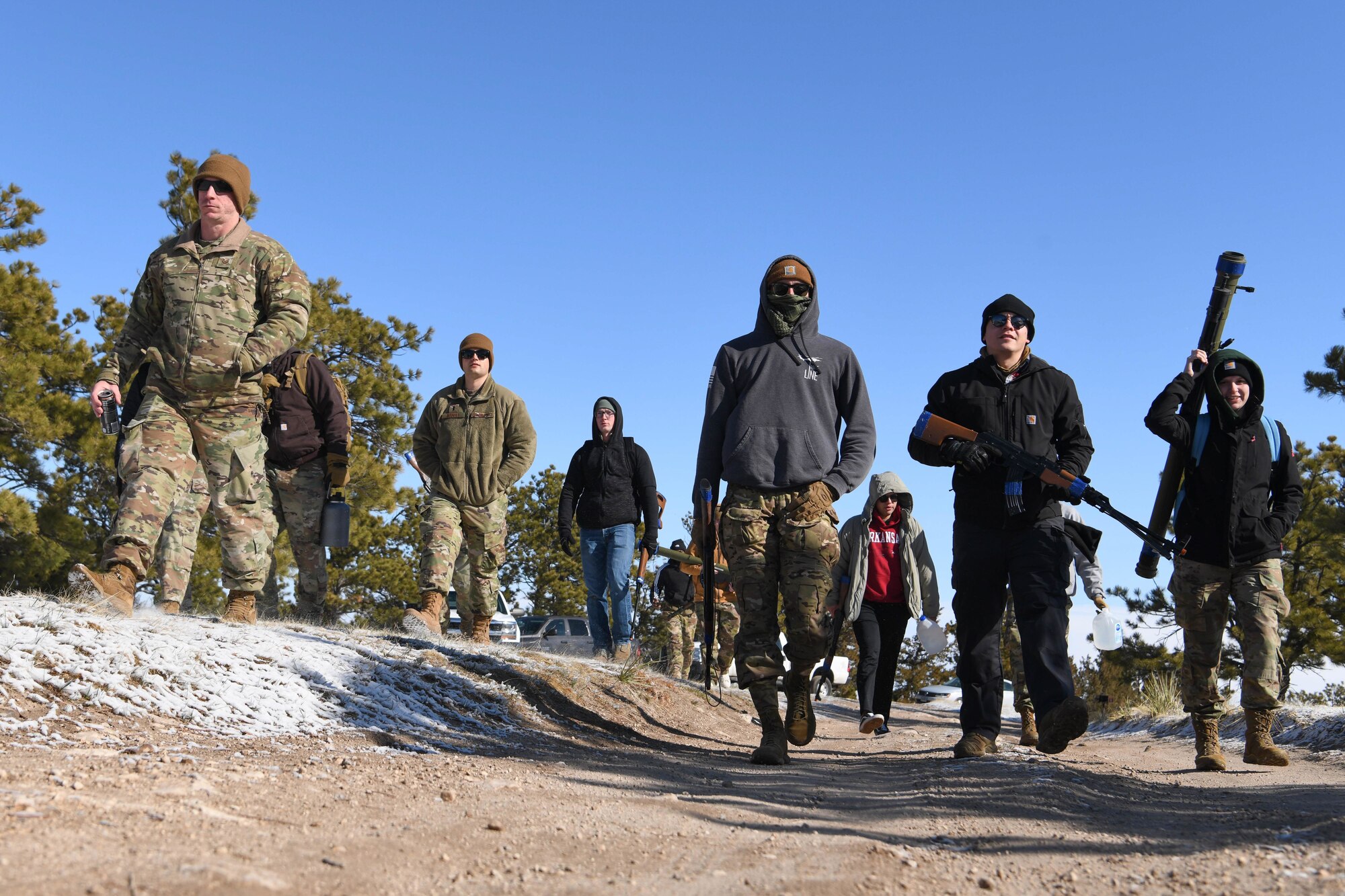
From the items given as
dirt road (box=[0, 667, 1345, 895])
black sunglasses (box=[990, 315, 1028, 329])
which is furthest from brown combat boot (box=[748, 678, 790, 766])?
black sunglasses (box=[990, 315, 1028, 329])

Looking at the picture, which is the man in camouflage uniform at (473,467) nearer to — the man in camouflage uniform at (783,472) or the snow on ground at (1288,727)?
the man in camouflage uniform at (783,472)

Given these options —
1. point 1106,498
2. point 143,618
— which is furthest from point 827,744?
point 143,618

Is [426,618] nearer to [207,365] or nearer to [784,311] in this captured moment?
[207,365]

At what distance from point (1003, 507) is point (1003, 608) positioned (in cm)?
57

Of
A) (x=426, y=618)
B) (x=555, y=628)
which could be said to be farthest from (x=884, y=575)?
(x=555, y=628)

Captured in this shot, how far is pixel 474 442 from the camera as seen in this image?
8633 mm

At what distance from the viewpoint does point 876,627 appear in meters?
8.95

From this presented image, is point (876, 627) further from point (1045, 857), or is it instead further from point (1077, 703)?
point (1045, 857)

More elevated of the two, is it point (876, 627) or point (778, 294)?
point (778, 294)

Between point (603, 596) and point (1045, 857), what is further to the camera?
point (603, 596)

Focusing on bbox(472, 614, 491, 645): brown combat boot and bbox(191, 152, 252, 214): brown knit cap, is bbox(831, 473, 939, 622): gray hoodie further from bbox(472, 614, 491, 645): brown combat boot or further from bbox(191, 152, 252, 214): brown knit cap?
bbox(191, 152, 252, 214): brown knit cap

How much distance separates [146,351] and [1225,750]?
25.8 ft

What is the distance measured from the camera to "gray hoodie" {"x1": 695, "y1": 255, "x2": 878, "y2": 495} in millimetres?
5770

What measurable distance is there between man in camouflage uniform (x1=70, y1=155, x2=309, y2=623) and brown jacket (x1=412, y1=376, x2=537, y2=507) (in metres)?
1.97
